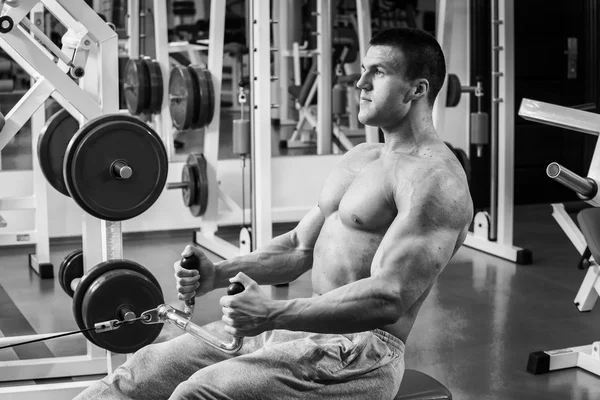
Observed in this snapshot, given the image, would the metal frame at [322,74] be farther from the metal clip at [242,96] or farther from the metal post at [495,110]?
the metal clip at [242,96]

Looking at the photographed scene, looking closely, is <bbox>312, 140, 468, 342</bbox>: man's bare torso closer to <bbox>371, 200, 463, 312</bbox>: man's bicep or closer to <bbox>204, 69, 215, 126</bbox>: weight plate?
<bbox>371, 200, 463, 312</bbox>: man's bicep

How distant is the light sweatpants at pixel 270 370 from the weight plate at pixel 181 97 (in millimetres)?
2962

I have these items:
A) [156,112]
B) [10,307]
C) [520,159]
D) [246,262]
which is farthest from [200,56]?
[246,262]

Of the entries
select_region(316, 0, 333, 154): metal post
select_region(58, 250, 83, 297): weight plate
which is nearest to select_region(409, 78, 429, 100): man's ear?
select_region(58, 250, 83, 297): weight plate

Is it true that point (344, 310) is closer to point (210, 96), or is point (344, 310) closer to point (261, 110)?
point (261, 110)

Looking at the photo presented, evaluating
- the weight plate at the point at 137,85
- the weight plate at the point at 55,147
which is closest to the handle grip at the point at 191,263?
the weight plate at the point at 55,147

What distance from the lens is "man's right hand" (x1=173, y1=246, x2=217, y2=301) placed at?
177 centimetres

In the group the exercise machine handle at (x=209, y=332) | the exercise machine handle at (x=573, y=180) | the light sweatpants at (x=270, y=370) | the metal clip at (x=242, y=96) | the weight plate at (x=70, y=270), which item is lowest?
the weight plate at (x=70, y=270)

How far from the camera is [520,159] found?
20.1 feet

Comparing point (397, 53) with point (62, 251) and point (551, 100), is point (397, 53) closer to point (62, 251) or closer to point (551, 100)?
point (62, 251)

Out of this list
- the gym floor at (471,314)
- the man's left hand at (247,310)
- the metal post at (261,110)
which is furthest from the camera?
the metal post at (261,110)

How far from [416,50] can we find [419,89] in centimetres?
7

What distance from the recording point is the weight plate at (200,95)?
4656 mm

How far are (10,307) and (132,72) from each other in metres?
1.64
